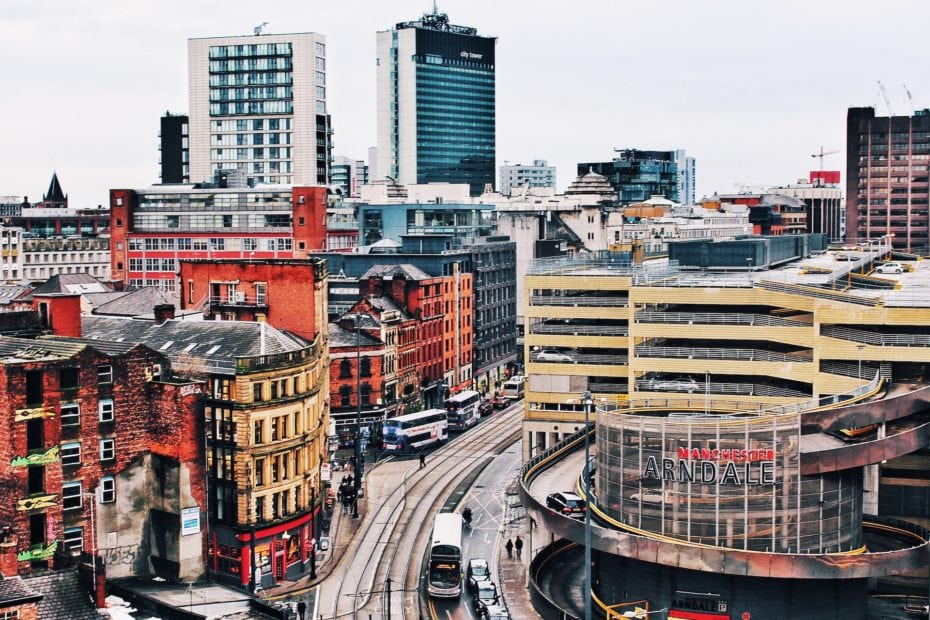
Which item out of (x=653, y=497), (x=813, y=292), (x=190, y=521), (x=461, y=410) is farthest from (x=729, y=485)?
(x=461, y=410)

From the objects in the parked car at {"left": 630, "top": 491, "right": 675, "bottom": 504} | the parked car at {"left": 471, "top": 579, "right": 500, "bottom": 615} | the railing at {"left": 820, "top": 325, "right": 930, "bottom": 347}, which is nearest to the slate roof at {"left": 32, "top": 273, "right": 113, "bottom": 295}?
the parked car at {"left": 471, "top": 579, "right": 500, "bottom": 615}

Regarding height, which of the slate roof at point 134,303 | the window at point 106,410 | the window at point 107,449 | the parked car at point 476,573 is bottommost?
the parked car at point 476,573

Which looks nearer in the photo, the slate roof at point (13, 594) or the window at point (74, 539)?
the slate roof at point (13, 594)

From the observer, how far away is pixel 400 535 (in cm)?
12494

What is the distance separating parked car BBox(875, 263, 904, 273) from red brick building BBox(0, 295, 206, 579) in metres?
109

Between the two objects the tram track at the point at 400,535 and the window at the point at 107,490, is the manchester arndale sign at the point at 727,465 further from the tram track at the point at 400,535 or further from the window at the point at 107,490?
the window at the point at 107,490

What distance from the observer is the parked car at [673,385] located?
412 feet

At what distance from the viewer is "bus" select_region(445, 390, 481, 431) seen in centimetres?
17775

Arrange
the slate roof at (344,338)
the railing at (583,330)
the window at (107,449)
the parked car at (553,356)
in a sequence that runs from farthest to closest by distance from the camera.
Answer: the slate roof at (344,338) → the parked car at (553,356) → the railing at (583,330) → the window at (107,449)

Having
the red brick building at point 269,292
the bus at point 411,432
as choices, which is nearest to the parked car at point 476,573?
the red brick building at point 269,292

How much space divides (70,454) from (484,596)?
3276cm

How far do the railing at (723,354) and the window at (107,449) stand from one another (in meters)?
52.1

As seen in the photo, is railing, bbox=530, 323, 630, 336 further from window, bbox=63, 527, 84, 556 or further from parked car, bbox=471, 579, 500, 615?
window, bbox=63, 527, 84, 556

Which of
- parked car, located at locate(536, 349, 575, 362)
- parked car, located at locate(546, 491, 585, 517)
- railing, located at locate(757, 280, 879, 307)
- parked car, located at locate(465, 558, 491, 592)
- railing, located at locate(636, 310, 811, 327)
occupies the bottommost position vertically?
parked car, located at locate(465, 558, 491, 592)
